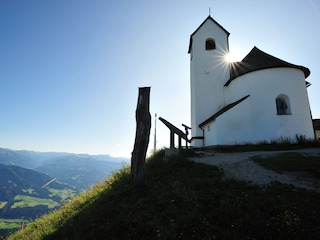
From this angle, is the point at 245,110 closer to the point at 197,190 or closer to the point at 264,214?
the point at 197,190

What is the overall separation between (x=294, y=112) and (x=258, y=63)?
461 centimetres

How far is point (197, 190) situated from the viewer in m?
6.11

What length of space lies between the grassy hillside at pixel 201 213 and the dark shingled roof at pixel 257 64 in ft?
41.8

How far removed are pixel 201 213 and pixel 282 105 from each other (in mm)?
14698

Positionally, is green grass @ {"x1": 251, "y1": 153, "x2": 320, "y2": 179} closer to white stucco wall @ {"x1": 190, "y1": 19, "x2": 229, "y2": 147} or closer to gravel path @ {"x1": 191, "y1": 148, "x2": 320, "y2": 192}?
gravel path @ {"x1": 191, "y1": 148, "x2": 320, "y2": 192}

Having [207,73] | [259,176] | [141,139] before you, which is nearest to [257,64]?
[207,73]

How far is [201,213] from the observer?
184 inches

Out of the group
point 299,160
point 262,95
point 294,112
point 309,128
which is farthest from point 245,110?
point 299,160

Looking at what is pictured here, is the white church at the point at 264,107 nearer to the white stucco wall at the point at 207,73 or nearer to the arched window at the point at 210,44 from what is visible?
the white stucco wall at the point at 207,73

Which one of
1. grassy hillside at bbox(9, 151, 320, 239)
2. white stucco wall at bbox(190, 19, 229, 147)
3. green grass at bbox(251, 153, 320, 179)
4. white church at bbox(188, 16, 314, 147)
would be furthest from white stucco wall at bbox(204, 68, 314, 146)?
grassy hillside at bbox(9, 151, 320, 239)

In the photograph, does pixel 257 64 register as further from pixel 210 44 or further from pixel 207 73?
pixel 210 44

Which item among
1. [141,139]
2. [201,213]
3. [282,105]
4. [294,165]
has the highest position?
[282,105]

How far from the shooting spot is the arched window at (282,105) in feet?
52.2

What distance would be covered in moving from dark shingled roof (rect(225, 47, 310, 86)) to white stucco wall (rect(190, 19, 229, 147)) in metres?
1.18
